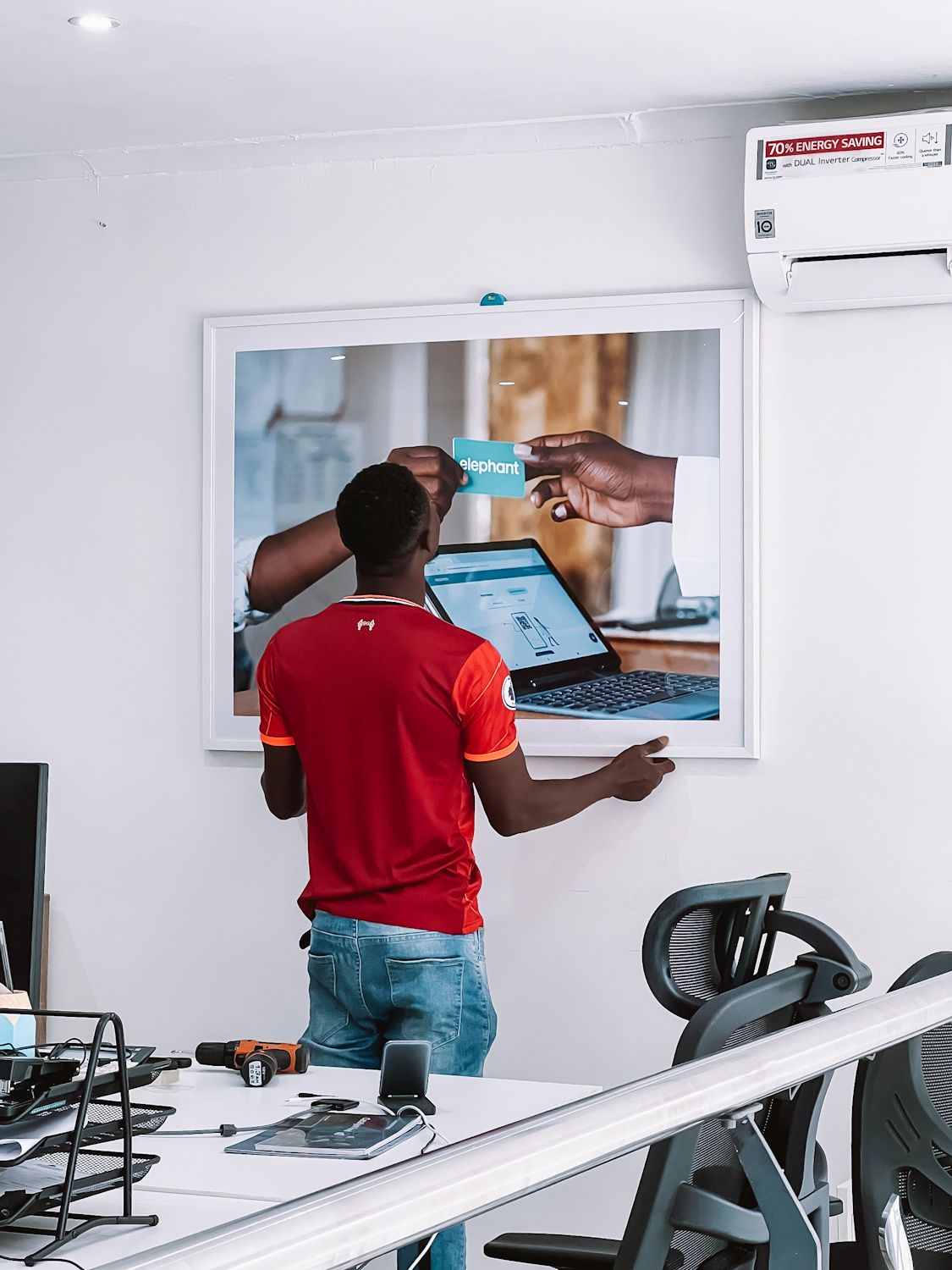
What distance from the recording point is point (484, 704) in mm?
2426

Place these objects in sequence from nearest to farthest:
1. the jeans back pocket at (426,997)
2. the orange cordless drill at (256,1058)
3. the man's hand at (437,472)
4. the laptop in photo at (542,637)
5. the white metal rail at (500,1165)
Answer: the white metal rail at (500,1165), the orange cordless drill at (256,1058), the jeans back pocket at (426,997), the laptop in photo at (542,637), the man's hand at (437,472)

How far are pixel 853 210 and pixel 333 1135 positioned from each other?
6.86 feet

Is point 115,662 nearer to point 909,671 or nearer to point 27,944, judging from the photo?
point 27,944

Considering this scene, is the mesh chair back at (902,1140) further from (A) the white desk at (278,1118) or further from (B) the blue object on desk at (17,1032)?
(B) the blue object on desk at (17,1032)

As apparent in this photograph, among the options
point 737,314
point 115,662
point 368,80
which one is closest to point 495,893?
point 115,662

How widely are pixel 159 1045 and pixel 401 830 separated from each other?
51.5 inches

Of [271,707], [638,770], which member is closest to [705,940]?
[271,707]

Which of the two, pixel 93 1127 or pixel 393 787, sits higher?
pixel 393 787

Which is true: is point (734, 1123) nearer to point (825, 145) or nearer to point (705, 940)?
point (705, 940)

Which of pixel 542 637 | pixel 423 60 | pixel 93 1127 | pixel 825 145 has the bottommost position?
pixel 93 1127

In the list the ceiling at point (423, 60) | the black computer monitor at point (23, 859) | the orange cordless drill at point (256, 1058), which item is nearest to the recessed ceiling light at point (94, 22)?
the ceiling at point (423, 60)

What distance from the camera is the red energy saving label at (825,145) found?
289 cm

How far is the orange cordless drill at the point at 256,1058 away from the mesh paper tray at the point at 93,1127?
343 millimetres

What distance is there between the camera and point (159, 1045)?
3398 mm
